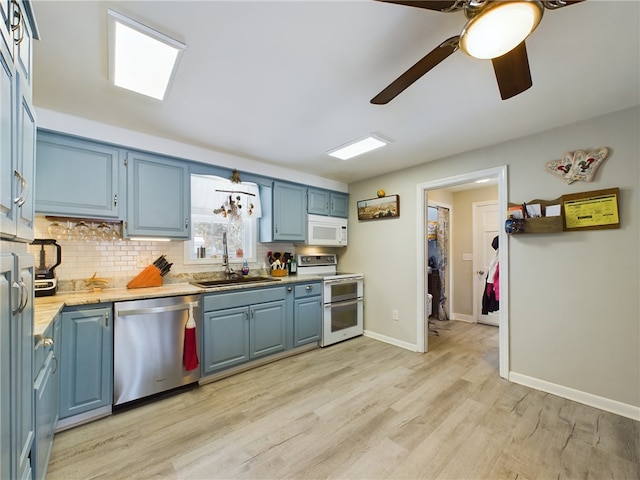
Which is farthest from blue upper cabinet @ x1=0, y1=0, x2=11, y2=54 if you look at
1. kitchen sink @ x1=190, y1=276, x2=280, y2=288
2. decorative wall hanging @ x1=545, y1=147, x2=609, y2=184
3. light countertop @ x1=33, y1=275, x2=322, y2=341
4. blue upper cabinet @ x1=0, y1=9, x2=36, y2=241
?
decorative wall hanging @ x1=545, y1=147, x2=609, y2=184

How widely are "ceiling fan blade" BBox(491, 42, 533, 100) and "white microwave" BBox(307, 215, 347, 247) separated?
2662mm

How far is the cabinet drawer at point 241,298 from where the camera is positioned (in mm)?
2572

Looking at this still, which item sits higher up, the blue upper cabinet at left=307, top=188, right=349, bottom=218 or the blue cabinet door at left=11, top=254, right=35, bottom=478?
the blue upper cabinet at left=307, top=188, right=349, bottom=218

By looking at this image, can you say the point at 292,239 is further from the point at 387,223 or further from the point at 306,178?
the point at 387,223

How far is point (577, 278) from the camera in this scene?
2.28 m

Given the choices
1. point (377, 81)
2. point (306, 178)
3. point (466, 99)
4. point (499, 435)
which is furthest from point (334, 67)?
point (499, 435)

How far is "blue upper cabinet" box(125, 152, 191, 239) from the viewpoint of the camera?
2427mm

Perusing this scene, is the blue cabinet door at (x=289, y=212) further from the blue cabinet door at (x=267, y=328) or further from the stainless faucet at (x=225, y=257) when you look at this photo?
the blue cabinet door at (x=267, y=328)

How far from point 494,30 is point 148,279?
304cm

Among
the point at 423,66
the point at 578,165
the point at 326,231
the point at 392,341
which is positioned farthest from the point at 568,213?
the point at 326,231

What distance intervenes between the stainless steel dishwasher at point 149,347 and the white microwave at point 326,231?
1.81 m

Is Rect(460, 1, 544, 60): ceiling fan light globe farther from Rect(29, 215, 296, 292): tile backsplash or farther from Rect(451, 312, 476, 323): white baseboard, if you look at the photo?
Rect(451, 312, 476, 323): white baseboard

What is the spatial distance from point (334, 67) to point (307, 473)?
7.74 feet

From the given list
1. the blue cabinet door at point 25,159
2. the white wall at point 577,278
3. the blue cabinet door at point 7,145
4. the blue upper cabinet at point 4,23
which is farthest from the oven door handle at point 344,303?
the blue upper cabinet at point 4,23
